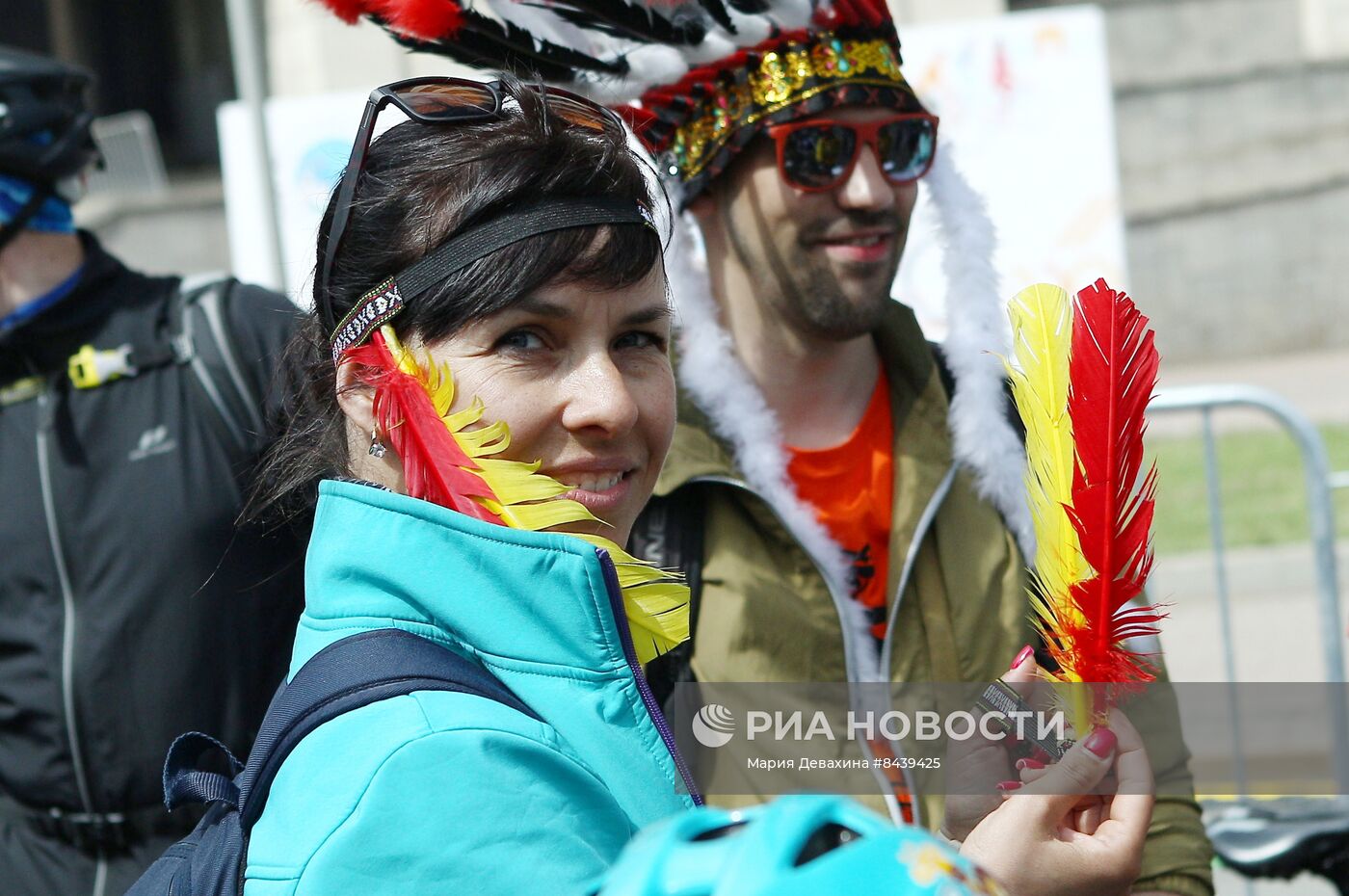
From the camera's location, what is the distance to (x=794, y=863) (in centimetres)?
99

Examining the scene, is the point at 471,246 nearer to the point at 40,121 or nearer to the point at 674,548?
the point at 674,548

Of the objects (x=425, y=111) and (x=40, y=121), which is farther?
(x=40, y=121)

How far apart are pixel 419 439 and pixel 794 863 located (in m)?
0.70

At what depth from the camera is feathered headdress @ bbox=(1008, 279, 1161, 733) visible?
158 centimetres

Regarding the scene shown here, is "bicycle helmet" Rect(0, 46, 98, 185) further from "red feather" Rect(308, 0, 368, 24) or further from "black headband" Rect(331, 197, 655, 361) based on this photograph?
"black headband" Rect(331, 197, 655, 361)

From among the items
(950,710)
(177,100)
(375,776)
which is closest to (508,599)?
(375,776)

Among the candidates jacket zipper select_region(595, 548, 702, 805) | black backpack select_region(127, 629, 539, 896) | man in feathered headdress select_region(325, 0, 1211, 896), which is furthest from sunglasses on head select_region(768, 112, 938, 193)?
black backpack select_region(127, 629, 539, 896)

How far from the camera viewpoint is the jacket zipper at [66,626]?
2580mm

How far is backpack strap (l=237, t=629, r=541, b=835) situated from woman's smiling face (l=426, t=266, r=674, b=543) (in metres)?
0.26

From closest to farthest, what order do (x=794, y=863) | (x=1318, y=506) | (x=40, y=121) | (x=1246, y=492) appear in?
(x=794, y=863), (x=40, y=121), (x=1318, y=506), (x=1246, y=492)

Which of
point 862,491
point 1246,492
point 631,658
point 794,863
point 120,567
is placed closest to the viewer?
point 794,863

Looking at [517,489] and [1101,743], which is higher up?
[517,489]

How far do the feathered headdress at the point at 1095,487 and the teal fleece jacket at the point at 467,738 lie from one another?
48 centimetres

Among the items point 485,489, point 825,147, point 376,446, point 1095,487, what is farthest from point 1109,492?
point 825,147
